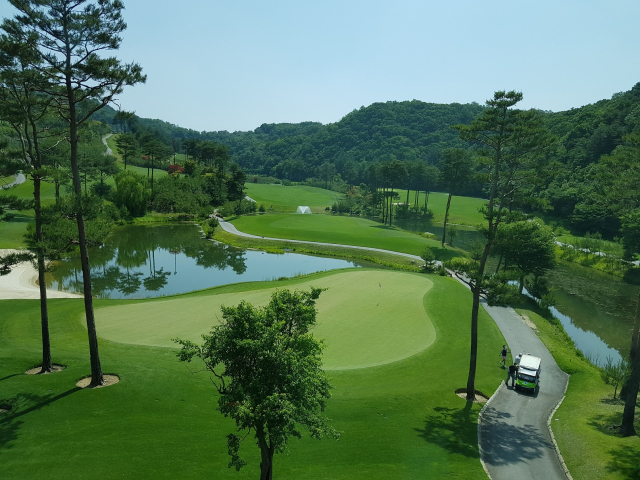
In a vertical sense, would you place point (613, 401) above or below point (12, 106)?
below

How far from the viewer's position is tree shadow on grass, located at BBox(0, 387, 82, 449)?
11.9 meters

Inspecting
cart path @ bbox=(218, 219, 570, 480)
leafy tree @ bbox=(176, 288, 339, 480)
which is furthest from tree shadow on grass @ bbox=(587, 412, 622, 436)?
leafy tree @ bbox=(176, 288, 339, 480)

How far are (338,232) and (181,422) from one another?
2323 inches

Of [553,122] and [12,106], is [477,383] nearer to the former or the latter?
[12,106]

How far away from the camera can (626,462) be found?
1313cm

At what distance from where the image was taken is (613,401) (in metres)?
18.8

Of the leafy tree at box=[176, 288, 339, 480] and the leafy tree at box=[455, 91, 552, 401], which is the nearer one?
the leafy tree at box=[176, 288, 339, 480]

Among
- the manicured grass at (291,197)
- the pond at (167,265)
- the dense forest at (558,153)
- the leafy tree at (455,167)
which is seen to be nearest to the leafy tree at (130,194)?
the pond at (167,265)

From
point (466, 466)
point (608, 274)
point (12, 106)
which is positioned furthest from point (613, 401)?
point (608, 274)

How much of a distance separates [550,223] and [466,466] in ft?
248

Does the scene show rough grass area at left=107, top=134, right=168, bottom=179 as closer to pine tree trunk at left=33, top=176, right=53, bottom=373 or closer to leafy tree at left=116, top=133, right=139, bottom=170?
leafy tree at left=116, top=133, right=139, bottom=170

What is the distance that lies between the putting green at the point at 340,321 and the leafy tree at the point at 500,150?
6.11 m

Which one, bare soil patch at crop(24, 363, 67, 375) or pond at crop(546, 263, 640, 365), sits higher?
bare soil patch at crop(24, 363, 67, 375)

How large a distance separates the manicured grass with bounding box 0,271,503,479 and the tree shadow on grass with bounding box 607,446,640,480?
13.7 feet
